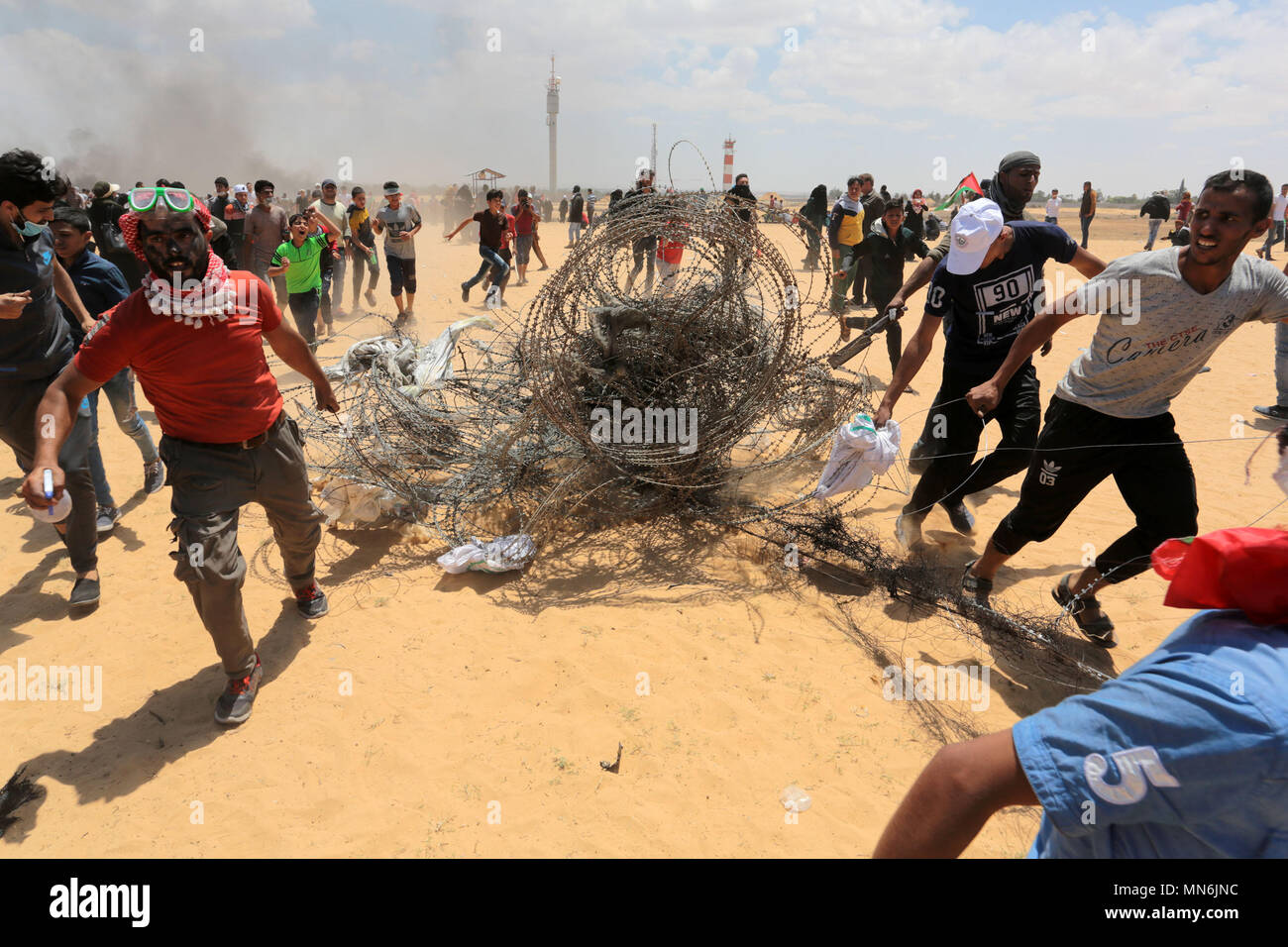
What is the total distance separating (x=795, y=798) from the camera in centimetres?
264

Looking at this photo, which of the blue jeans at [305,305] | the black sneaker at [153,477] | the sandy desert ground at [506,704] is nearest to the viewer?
the sandy desert ground at [506,704]

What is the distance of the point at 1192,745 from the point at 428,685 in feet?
9.86

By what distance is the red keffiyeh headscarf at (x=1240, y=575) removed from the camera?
0.88 m

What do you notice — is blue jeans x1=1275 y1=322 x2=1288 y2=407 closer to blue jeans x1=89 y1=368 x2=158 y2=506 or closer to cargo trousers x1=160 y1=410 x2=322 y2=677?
cargo trousers x1=160 y1=410 x2=322 y2=677

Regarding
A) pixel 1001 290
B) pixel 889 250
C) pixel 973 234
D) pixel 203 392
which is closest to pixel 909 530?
pixel 1001 290

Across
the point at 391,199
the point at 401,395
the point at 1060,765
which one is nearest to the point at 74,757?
the point at 401,395

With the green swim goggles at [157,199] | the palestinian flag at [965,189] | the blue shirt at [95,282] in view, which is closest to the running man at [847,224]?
the palestinian flag at [965,189]

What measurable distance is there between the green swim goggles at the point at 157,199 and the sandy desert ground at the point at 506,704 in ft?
6.97

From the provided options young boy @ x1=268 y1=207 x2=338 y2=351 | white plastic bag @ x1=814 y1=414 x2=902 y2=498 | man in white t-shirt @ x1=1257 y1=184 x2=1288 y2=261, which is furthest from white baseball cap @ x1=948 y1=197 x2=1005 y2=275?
man in white t-shirt @ x1=1257 y1=184 x2=1288 y2=261

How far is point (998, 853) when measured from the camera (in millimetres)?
2438

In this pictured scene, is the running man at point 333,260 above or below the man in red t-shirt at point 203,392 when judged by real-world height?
above

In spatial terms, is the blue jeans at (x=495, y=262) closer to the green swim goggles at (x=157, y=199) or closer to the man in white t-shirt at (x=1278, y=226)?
the green swim goggles at (x=157, y=199)

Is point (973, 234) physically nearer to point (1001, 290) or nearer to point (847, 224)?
point (1001, 290)

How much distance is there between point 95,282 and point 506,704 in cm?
392
